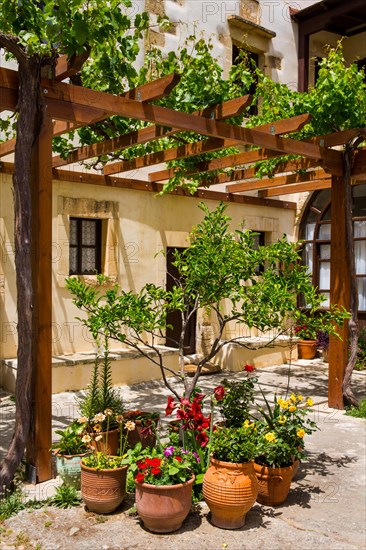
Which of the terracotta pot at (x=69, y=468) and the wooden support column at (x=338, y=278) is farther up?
the wooden support column at (x=338, y=278)

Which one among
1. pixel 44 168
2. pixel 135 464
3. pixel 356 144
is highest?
pixel 356 144

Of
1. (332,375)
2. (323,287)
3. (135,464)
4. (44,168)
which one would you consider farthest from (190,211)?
(135,464)

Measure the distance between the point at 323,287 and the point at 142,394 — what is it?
4.93 m

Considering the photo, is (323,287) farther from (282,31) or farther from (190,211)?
(282,31)

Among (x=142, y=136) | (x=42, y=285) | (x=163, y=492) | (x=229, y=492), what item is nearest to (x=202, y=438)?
(x=229, y=492)

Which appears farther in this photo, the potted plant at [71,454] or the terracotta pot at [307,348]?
the terracotta pot at [307,348]

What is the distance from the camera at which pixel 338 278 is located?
725cm

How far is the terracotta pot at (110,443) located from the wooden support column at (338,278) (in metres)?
3.45

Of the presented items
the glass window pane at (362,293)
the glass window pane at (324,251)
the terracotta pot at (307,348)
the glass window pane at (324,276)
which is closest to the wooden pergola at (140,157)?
the glass window pane at (324,251)

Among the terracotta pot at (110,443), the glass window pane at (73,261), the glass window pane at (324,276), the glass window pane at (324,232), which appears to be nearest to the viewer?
the terracotta pot at (110,443)

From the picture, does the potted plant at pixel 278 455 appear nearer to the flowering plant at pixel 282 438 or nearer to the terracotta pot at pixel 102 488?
the flowering plant at pixel 282 438

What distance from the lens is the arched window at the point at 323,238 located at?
10.7 metres

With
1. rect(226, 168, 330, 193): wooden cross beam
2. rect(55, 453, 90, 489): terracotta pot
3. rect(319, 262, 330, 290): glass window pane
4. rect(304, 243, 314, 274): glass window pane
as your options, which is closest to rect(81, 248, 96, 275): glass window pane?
rect(226, 168, 330, 193): wooden cross beam

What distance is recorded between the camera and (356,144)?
705 cm
